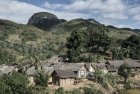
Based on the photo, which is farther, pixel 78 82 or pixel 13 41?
pixel 13 41

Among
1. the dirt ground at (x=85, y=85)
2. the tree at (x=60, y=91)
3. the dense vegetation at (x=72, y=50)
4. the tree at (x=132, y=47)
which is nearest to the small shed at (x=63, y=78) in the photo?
the dirt ground at (x=85, y=85)

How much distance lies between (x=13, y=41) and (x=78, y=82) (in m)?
87.3

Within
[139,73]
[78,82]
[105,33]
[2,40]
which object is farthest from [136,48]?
[2,40]

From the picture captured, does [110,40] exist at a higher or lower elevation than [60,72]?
higher

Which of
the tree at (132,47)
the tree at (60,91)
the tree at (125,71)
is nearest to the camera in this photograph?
the tree at (60,91)

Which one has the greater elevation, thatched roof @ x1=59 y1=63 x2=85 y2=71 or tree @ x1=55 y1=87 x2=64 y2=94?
thatched roof @ x1=59 y1=63 x2=85 y2=71

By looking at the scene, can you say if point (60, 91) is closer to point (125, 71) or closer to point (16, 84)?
point (16, 84)

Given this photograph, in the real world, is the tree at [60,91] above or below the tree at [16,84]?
below

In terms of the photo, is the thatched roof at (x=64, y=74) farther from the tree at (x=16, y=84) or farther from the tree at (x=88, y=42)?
the tree at (x=88, y=42)

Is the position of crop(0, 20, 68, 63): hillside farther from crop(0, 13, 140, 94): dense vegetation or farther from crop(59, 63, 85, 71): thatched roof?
crop(59, 63, 85, 71): thatched roof

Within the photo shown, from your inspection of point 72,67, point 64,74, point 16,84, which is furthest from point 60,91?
point 72,67

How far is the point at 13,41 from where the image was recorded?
154750 millimetres

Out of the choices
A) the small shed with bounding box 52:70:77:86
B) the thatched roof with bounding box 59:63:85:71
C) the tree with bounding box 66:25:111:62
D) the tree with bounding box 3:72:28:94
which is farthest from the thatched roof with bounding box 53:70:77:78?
the tree with bounding box 66:25:111:62

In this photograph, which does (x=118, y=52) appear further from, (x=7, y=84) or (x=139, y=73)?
(x=7, y=84)
